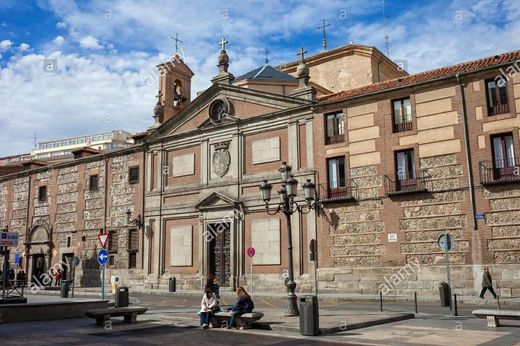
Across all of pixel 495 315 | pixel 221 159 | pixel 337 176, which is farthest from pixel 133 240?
pixel 495 315

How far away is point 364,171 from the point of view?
25.4 metres

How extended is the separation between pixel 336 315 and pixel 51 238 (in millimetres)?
29717

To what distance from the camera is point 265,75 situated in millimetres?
37062

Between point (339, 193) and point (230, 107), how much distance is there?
9.31 m

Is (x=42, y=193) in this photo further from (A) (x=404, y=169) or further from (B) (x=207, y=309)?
(B) (x=207, y=309)

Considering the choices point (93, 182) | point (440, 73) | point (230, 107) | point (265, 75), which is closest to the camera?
point (440, 73)

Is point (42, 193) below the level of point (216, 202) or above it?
above

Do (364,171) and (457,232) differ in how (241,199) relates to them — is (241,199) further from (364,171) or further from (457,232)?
(457,232)

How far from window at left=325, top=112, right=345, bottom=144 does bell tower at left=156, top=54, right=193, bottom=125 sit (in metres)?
13.9

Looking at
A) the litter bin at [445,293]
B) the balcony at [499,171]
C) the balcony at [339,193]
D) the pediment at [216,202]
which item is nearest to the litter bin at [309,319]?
the litter bin at [445,293]

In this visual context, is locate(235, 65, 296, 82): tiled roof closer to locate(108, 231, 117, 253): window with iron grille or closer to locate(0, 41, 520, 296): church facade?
locate(0, 41, 520, 296): church facade

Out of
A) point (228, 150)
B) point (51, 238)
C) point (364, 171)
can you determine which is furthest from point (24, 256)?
point (364, 171)

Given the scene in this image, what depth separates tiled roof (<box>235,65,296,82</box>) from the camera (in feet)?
118

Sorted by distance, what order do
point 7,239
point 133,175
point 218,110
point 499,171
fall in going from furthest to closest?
point 133,175, point 218,110, point 499,171, point 7,239
